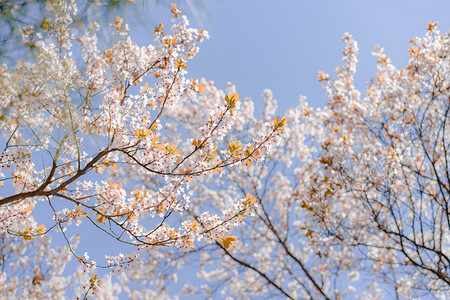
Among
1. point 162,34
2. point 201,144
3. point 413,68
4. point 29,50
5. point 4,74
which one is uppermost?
point 413,68

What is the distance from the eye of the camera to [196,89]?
93.7 inches

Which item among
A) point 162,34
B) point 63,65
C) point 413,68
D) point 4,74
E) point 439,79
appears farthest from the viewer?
point 413,68

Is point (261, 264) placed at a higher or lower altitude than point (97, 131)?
higher

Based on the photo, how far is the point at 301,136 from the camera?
834 cm

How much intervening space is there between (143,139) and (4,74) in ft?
2.98

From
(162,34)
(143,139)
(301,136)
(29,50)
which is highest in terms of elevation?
(301,136)

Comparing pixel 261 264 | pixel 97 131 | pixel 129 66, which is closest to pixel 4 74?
pixel 97 131

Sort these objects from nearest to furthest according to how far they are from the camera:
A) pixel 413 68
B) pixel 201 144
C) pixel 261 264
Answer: pixel 201 144, pixel 413 68, pixel 261 264

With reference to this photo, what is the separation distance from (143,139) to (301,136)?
6.62 meters

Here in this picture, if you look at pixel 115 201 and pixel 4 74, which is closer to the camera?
pixel 4 74

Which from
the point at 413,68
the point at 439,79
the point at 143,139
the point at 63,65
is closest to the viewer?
the point at 143,139

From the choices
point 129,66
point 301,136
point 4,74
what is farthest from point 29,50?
point 301,136

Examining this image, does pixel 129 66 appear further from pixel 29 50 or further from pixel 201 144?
pixel 201 144

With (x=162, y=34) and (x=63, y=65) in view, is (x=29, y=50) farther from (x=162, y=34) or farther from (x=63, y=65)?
(x=162, y=34)
